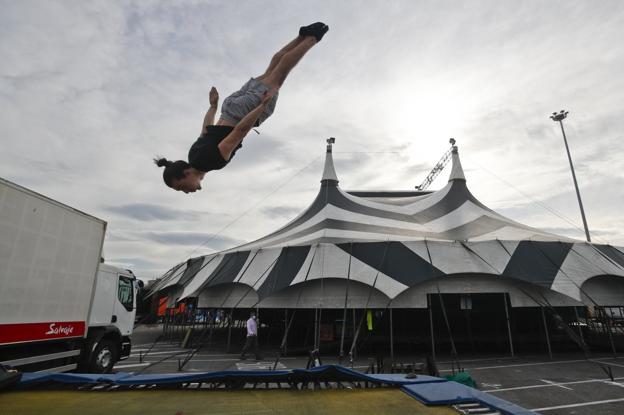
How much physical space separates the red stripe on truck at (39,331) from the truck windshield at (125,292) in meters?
1.59

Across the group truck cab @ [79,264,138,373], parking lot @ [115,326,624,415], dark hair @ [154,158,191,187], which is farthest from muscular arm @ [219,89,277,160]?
parking lot @ [115,326,624,415]

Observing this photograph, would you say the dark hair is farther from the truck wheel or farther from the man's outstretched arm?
the truck wheel

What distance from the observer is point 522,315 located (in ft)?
43.7

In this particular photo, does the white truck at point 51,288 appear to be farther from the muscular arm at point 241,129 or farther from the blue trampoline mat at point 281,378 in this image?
the muscular arm at point 241,129

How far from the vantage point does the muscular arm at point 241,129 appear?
3.48 m

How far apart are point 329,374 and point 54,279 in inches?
180

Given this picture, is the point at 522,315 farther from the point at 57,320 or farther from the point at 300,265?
the point at 57,320

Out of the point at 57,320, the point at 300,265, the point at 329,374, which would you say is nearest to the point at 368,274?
the point at 300,265

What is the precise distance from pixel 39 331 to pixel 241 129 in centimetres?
448

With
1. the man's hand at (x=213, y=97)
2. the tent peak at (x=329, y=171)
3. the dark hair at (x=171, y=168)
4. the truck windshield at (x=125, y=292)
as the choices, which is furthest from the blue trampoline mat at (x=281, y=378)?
the tent peak at (x=329, y=171)

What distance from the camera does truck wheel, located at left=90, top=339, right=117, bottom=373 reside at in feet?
20.8

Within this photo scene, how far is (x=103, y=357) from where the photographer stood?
Result: 6680mm

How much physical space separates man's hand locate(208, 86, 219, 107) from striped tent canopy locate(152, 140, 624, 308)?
5594 mm

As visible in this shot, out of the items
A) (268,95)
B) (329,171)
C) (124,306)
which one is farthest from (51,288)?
(329,171)
